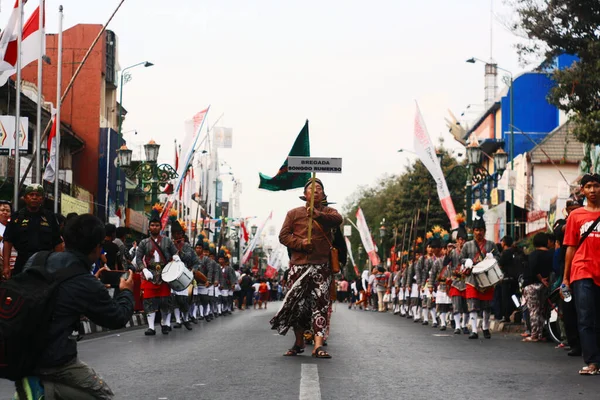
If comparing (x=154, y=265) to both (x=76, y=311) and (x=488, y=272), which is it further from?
(x=76, y=311)

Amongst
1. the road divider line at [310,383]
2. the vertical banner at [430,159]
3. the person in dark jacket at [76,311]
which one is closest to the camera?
the person in dark jacket at [76,311]

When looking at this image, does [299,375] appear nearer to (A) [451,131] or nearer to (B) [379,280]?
(B) [379,280]

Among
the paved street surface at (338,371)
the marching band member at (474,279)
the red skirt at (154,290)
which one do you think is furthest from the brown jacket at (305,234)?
the red skirt at (154,290)

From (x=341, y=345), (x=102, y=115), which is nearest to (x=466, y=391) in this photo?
(x=341, y=345)

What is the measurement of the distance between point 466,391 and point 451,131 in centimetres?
7292

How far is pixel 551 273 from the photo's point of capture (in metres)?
16.5

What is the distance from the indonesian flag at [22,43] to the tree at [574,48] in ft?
36.1

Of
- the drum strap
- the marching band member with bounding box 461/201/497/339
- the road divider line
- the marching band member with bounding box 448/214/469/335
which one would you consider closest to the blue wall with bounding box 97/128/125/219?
the marching band member with bounding box 448/214/469/335

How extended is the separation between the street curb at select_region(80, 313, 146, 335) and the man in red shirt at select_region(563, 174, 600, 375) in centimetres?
811

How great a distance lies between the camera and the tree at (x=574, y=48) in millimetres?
21625

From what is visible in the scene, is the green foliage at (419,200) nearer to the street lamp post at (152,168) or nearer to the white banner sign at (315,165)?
the street lamp post at (152,168)

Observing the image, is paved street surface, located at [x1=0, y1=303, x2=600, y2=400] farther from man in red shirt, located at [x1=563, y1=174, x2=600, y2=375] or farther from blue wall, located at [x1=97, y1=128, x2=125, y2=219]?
blue wall, located at [x1=97, y1=128, x2=125, y2=219]

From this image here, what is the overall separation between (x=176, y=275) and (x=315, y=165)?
5472 mm

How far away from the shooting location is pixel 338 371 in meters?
10.1
